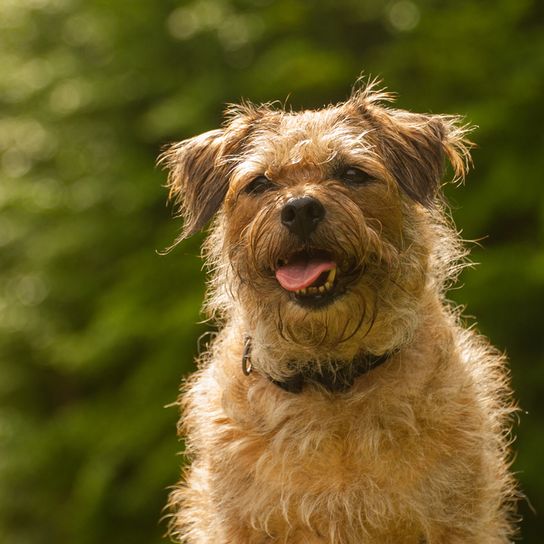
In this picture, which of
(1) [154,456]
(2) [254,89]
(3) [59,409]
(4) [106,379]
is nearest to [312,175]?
(2) [254,89]

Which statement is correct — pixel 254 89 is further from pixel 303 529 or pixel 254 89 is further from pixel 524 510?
pixel 303 529

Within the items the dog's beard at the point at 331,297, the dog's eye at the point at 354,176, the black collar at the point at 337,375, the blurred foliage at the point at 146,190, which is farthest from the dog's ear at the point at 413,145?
the blurred foliage at the point at 146,190

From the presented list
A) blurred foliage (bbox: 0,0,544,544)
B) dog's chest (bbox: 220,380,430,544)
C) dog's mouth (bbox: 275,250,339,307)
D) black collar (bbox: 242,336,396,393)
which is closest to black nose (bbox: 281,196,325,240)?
dog's mouth (bbox: 275,250,339,307)

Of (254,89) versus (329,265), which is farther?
(254,89)

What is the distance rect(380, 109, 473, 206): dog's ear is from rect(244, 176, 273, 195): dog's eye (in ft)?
1.60

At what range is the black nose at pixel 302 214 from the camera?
3803 millimetres

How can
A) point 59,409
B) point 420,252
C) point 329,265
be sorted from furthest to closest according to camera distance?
point 59,409 → point 420,252 → point 329,265

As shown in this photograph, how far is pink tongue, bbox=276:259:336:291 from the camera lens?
3938 millimetres

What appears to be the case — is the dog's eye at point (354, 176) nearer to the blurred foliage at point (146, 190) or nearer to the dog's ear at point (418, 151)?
the dog's ear at point (418, 151)

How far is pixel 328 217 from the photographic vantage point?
3.83 meters

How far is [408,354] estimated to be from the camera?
4.13 m

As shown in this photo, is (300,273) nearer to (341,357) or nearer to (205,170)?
(341,357)

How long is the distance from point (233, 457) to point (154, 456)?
418 cm

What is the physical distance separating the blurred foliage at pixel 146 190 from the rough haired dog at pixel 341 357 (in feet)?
9.05
